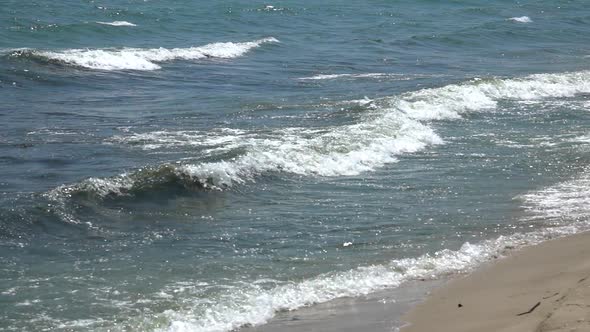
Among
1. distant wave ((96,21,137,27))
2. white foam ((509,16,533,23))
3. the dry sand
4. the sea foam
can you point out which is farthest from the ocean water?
white foam ((509,16,533,23))

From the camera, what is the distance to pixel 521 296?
8.97 metres

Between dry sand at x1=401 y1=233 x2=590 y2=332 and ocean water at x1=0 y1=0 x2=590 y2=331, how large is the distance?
44cm

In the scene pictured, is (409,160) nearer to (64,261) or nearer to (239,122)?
(239,122)

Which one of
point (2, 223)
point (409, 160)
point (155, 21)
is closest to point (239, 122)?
point (409, 160)

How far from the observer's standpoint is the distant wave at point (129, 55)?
27.6 meters

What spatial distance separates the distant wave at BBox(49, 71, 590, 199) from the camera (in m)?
13.5

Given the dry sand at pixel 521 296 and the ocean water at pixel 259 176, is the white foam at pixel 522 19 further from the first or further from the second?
the dry sand at pixel 521 296

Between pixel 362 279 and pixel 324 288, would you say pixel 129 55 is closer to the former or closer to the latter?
pixel 362 279

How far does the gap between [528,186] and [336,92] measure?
9544 millimetres

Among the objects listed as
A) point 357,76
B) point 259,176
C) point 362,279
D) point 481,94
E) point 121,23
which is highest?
point 362,279

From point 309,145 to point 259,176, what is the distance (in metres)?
1.80

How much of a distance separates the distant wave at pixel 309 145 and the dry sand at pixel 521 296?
470 cm

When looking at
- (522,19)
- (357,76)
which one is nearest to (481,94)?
(357,76)

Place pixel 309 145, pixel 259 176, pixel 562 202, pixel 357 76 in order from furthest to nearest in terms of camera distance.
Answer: pixel 357 76
pixel 309 145
pixel 259 176
pixel 562 202
